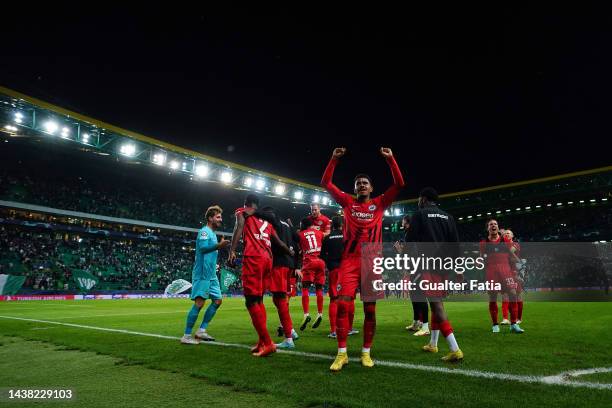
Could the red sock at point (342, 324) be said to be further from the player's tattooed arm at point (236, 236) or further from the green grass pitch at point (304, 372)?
the player's tattooed arm at point (236, 236)

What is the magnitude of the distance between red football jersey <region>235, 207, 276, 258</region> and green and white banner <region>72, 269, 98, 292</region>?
27553mm

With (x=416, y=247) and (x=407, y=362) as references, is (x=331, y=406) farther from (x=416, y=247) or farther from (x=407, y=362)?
(x=416, y=247)

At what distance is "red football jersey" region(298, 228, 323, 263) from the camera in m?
8.76

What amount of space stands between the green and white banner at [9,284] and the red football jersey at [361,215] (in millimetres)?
26194

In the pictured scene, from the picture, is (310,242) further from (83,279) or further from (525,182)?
(525,182)

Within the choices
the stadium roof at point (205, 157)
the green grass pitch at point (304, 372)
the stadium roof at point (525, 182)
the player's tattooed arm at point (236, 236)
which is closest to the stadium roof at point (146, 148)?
the stadium roof at point (205, 157)

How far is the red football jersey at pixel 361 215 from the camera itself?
4.98 m

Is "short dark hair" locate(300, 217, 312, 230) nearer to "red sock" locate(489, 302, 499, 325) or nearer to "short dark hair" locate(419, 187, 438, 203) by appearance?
"short dark hair" locate(419, 187, 438, 203)

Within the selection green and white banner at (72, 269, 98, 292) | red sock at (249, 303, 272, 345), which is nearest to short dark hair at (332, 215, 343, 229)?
red sock at (249, 303, 272, 345)

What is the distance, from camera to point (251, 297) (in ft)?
18.3

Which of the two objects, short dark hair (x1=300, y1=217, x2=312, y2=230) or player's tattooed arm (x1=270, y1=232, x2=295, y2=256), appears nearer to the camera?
player's tattooed arm (x1=270, y1=232, x2=295, y2=256)

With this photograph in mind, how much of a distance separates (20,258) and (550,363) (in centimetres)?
3363

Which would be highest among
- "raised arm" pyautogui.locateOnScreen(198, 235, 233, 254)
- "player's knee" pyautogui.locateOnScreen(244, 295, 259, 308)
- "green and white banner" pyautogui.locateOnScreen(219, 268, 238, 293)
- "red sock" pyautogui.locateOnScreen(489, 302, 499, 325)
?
"raised arm" pyautogui.locateOnScreen(198, 235, 233, 254)

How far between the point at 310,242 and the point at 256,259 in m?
3.21
